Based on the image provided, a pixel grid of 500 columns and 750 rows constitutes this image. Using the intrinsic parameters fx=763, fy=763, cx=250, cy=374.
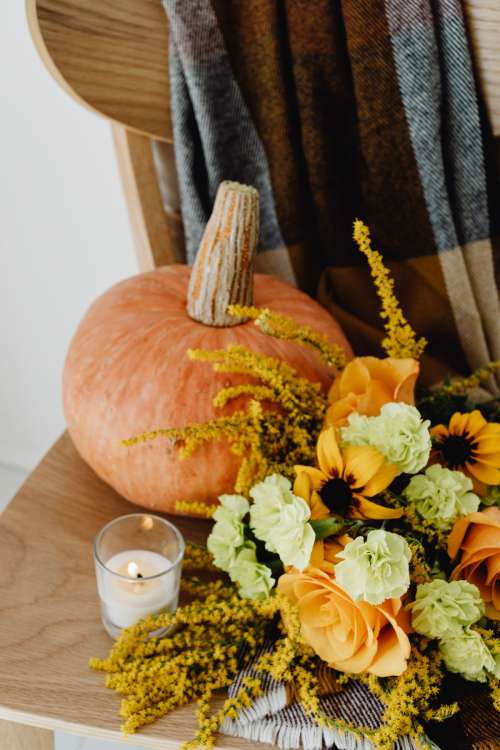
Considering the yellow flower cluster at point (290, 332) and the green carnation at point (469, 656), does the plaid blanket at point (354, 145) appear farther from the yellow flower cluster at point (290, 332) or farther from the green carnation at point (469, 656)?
the green carnation at point (469, 656)

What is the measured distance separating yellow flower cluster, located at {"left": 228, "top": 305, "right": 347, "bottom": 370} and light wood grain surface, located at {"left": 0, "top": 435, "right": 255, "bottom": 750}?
204 mm

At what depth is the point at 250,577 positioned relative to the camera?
581mm

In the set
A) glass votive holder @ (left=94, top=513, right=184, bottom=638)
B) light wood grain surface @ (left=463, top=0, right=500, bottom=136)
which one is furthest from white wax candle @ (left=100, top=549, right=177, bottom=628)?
light wood grain surface @ (left=463, top=0, right=500, bottom=136)

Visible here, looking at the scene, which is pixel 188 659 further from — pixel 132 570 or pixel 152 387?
pixel 152 387

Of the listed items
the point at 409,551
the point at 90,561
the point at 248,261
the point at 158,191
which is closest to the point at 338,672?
the point at 409,551

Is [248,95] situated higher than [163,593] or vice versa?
[248,95]

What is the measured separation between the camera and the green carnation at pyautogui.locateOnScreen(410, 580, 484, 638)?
1.70 ft

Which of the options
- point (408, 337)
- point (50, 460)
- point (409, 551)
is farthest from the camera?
point (50, 460)

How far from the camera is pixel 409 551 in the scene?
0.51 metres

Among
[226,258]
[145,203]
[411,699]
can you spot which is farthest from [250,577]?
[145,203]

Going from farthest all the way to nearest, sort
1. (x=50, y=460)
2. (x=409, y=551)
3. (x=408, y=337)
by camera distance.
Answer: (x=50, y=460), (x=408, y=337), (x=409, y=551)

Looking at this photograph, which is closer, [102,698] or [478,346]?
[102,698]

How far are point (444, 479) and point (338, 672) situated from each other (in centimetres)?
16

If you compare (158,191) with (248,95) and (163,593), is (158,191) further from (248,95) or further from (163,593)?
(163,593)
